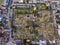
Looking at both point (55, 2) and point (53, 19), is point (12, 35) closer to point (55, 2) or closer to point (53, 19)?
point (53, 19)

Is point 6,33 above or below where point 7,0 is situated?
below

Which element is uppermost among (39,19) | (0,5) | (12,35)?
(0,5)

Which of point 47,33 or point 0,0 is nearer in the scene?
point 47,33

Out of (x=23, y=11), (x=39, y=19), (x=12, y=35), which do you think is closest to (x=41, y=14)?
(x=39, y=19)

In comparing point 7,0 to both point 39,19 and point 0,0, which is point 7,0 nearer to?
point 0,0

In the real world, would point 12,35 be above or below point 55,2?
below

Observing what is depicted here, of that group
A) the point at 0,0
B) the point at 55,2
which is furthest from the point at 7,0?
the point at 55,2

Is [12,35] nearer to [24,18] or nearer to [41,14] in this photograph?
[24,18]

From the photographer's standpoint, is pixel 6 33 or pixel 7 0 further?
pixel 7 0
